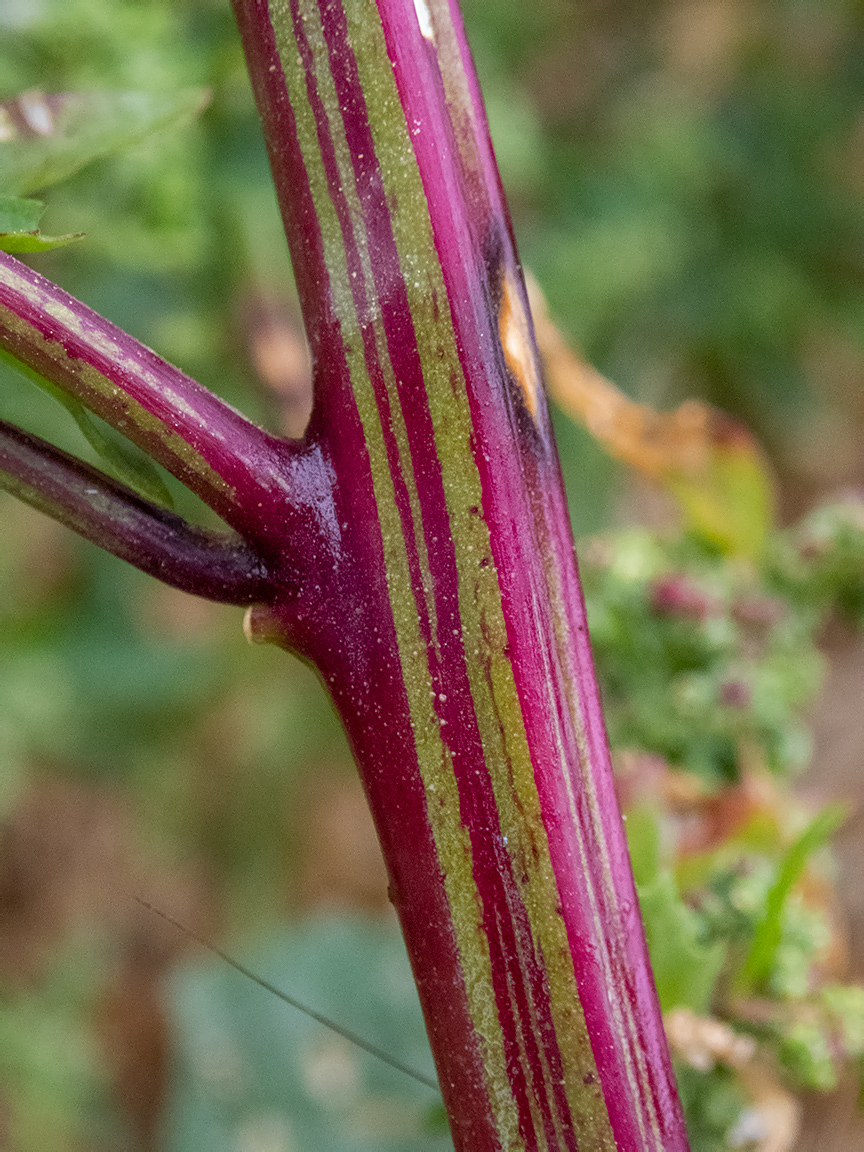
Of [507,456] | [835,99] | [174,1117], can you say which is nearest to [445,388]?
[507,456]

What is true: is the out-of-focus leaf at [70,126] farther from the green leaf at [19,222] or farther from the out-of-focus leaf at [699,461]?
the out-of-focus leaf at [699,461]

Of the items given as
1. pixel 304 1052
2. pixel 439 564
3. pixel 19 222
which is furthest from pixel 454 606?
pixel 304 1052

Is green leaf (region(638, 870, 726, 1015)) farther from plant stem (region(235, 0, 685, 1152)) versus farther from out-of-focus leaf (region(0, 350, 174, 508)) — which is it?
out-of-focus leaf (region(0, 350, 174, 508))

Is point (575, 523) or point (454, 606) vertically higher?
point (575, 523)

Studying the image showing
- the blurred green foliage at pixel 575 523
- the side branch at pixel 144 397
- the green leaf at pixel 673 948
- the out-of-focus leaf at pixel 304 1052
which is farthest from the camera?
the out-of-focus leaf at pixel 304 1052

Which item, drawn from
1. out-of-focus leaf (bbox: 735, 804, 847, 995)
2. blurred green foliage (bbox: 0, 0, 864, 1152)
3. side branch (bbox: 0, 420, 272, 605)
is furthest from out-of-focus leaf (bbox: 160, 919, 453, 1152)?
side branch (bbox: 0, 420, 272, 605)

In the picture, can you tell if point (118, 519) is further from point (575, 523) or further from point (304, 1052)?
point (575, 523)

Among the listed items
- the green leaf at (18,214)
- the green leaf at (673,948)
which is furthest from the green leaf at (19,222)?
the green leaf at (673,948)
